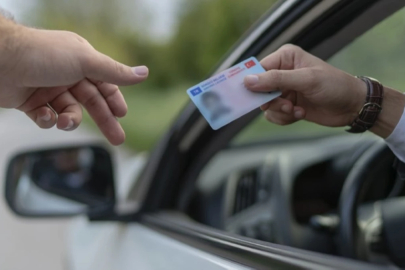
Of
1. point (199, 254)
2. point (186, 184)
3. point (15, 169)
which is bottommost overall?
point (186, 184)

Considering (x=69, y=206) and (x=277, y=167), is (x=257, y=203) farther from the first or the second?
(x=69, y=206)

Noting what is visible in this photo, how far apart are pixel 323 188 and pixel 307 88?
1490 mm

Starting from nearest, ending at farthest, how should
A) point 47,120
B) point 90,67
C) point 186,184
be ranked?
point 90,67
point 47,120
point 186,184

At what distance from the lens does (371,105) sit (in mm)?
1719

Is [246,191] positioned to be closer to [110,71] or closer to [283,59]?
[283,59]

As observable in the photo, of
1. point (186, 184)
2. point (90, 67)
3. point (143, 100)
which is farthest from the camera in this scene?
point (143, 100)

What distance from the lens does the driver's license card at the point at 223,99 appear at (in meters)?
1.58

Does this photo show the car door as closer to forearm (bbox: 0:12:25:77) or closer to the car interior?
the car interior

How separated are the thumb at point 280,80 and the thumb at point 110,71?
33cm

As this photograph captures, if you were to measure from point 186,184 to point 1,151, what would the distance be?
13.2m

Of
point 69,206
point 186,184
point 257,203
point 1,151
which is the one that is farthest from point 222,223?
point 1,151

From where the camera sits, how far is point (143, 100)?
42.2 feet

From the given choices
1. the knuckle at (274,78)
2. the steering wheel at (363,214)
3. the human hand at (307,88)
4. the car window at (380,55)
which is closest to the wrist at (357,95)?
the human hand at (307,88)

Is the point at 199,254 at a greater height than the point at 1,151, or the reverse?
the point at 199,254
